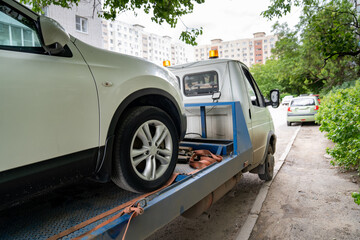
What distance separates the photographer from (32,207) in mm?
1889

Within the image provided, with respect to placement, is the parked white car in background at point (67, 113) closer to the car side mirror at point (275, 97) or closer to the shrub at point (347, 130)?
the car side mirror at point (275, 97)

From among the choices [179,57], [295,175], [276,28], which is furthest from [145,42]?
[295,175]

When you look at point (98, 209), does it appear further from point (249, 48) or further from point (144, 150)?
point (249, 48)

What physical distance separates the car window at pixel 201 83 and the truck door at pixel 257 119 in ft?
1.74

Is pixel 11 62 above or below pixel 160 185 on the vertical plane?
above

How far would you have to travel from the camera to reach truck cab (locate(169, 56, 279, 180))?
367 cm

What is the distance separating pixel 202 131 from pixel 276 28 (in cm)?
2343

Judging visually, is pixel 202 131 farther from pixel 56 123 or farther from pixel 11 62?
pixel 11 62

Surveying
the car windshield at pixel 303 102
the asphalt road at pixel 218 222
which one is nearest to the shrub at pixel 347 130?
the asphalt road at pixel 218 222

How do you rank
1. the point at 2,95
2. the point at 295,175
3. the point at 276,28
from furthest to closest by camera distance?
the point at 276,28, the point at 295,175, the point at 2,95

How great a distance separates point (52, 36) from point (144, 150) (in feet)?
3.51

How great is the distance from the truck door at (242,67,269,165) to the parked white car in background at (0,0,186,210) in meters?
2.09

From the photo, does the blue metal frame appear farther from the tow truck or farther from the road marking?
the road marking

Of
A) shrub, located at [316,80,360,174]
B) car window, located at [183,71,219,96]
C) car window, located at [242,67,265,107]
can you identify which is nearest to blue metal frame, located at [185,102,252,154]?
car window, located at [183,71,219,96]
